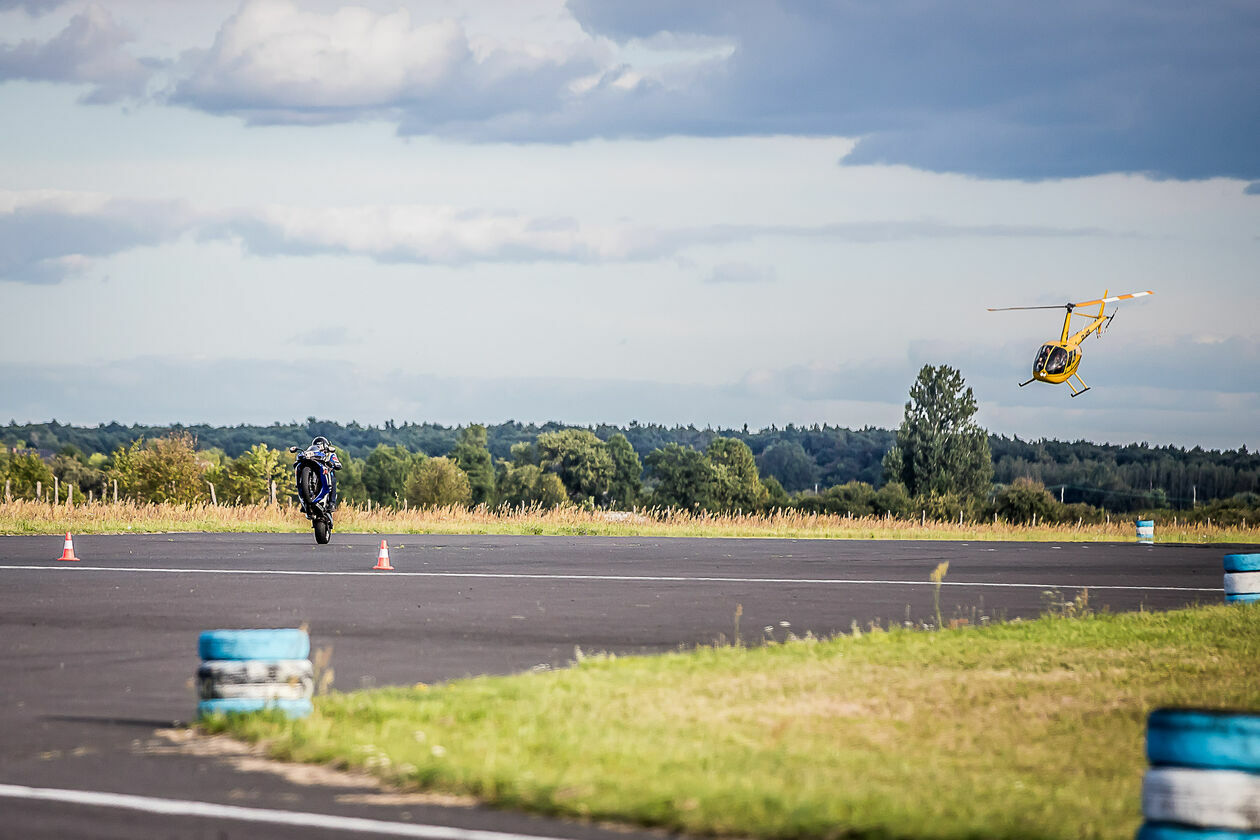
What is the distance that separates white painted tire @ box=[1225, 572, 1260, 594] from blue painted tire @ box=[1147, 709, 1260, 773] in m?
13.5

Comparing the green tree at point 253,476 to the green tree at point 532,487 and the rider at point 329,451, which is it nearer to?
the green tree at point 532,487

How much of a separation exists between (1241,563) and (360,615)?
10.8 meters

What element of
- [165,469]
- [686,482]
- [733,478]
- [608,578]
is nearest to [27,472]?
[165,469]

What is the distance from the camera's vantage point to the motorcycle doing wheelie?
109 feet

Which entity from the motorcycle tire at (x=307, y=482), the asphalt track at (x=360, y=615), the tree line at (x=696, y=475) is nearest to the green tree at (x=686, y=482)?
the tree line at (x=696, y=475)

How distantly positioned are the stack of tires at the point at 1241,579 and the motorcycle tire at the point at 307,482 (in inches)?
801

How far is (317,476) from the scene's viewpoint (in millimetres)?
33344

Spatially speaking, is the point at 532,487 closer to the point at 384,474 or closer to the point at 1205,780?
the point at 384,474

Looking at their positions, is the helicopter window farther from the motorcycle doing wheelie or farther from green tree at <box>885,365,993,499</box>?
green tree at <box>885,365,993,499</box>

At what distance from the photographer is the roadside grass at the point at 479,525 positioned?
45031 millimetres

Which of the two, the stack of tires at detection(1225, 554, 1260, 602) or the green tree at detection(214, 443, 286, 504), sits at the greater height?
the green tree at detection(214, 443, 286, 504)

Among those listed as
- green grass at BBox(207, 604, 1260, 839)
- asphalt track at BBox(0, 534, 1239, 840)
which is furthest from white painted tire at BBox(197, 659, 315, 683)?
asphalt track at BBox(0, 534, 1239, 840)

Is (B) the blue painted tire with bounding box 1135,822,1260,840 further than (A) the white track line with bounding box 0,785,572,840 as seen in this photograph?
No

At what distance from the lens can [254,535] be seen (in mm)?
41469
